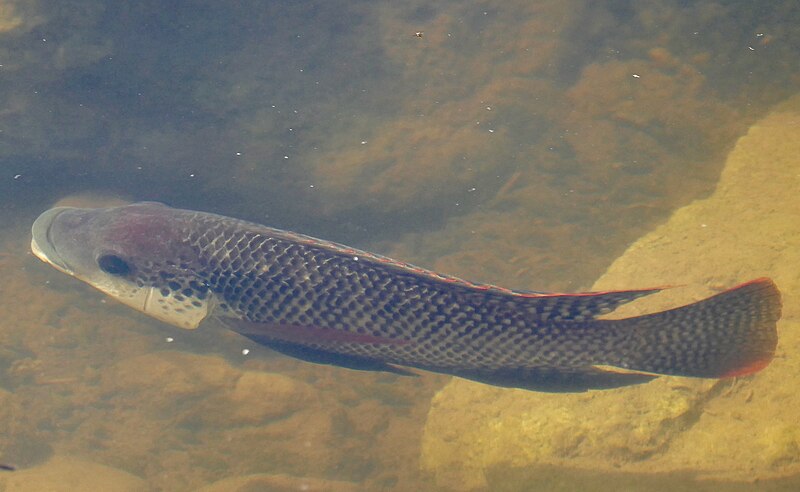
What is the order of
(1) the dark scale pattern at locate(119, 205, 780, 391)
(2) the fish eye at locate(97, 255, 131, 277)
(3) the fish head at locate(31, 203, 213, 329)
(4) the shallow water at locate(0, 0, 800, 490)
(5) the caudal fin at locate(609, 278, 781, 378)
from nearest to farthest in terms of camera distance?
(5) the caudal fin at locate(609, 278, 781, 378) < (1) the dark scale pattern at locate(119, 205, 780, 391) < (3) the fish head at locate(31, 203, 213, 329) < (2) the fish eye at locate(97, 255, 131, 277) < (4) the shallow water at locate(0, 0, 800, 490)

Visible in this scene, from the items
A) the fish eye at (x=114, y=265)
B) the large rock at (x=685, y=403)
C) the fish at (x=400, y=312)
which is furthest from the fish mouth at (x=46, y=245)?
the large rock at (x=685, y=403)

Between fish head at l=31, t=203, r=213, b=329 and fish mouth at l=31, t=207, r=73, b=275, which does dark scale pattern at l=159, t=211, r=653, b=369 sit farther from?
fish mouth at l=31, t=207, r=73, b=275

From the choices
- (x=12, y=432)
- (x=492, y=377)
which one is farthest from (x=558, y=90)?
(x=12, y=432)

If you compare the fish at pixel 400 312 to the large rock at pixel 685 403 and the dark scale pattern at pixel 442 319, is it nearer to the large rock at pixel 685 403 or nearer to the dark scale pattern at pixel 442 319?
the dark scale pattern at pixel 442 319

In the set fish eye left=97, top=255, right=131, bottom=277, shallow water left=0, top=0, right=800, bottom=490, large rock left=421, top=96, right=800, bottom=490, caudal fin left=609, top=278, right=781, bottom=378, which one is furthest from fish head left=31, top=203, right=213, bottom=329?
caudal fin left=609, top=278, right=781, bottom=378

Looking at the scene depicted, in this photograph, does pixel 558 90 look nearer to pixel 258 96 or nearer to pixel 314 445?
pixel 258 96

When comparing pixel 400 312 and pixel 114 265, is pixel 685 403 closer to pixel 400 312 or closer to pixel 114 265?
pixel 400 312

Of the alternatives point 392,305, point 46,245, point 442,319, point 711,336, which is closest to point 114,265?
point 46,245
